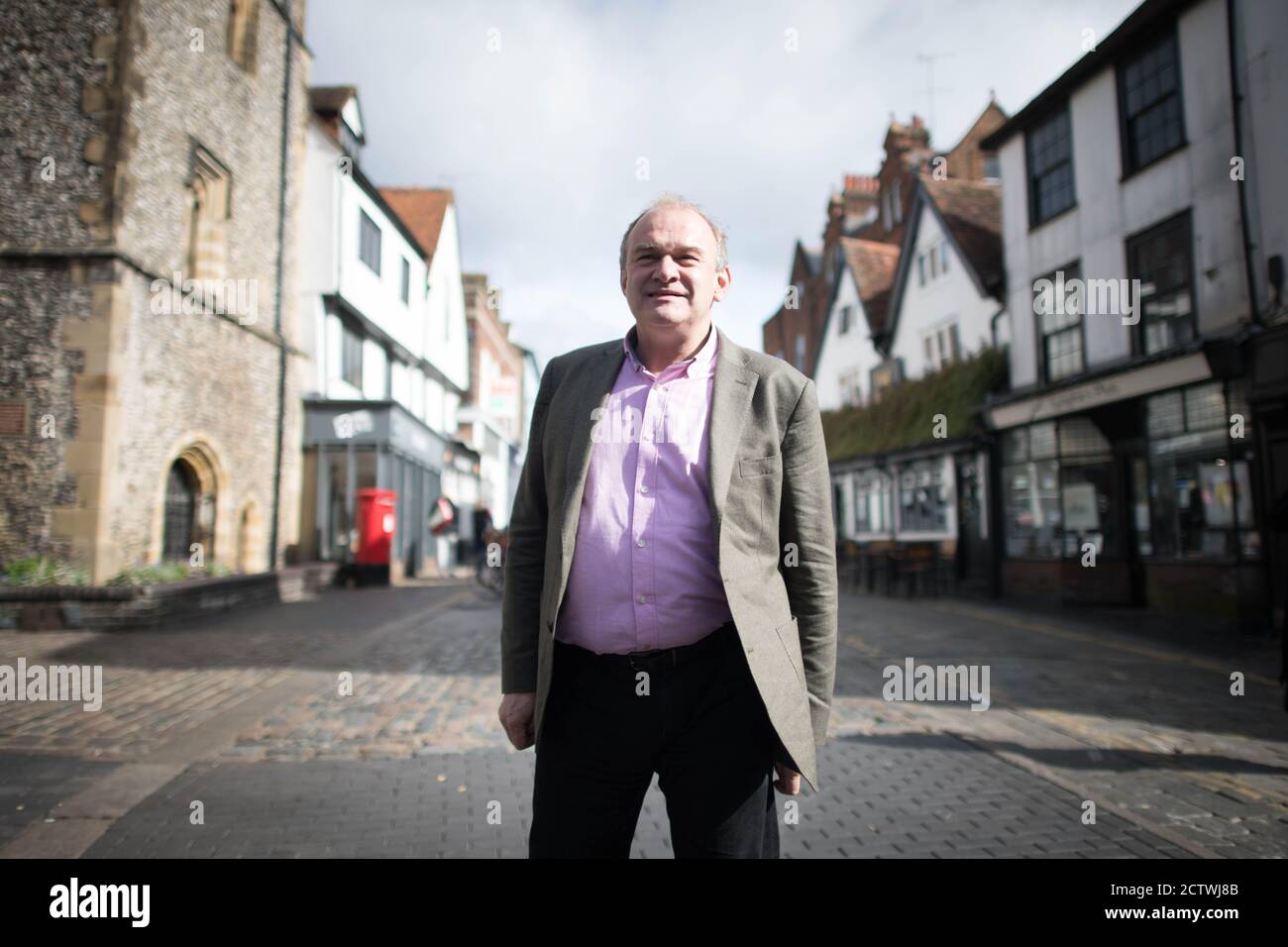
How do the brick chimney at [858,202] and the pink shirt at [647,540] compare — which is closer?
the pink shirt at [647,540]

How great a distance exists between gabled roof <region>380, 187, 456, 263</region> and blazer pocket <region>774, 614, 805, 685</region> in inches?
1086

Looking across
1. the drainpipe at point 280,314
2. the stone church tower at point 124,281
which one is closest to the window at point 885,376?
the drainpipe at point 280,314

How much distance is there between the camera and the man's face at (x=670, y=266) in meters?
1.92

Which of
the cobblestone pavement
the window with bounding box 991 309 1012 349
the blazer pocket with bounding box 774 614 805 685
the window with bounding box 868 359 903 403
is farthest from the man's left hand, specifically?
the window with bounding box 868 359 903 403

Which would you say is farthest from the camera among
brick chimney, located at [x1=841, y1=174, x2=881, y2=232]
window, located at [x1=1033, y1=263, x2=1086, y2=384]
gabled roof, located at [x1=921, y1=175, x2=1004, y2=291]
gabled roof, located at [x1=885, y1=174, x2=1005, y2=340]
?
brick chimney, located at [x1=841, y1=174, x2=881, y2=232]

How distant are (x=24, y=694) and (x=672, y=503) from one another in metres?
6.88

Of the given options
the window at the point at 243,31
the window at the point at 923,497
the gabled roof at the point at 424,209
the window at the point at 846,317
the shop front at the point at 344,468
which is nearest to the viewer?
the window at the point at 243,31

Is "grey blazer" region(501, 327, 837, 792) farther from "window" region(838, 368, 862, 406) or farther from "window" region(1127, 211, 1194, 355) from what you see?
"window" region(838, 368, 862, 406)

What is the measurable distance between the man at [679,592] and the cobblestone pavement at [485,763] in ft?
5.46

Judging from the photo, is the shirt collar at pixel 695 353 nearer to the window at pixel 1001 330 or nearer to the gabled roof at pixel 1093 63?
the gabled roof at pixel 1093 63

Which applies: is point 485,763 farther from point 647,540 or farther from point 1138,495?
point 1138,495

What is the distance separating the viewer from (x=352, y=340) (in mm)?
21625

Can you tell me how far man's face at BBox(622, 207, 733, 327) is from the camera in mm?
1924

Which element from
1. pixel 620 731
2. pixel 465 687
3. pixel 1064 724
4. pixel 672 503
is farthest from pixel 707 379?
pixel 465 687
